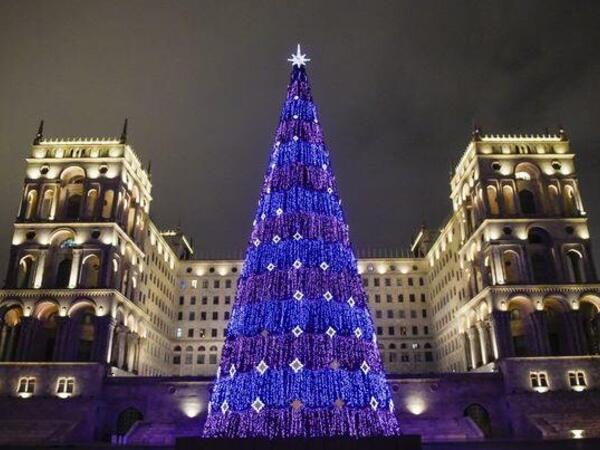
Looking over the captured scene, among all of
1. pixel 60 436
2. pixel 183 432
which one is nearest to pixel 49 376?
pixel 60 436

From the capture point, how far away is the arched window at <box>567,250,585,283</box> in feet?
185

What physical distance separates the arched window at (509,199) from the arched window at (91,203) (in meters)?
43.4

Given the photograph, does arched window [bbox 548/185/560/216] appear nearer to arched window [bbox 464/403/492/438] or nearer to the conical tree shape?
arched window [bbox 464/403/492/438]

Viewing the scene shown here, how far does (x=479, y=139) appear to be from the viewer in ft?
203

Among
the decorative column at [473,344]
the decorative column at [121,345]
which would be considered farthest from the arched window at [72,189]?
the decorative column at [473,344]

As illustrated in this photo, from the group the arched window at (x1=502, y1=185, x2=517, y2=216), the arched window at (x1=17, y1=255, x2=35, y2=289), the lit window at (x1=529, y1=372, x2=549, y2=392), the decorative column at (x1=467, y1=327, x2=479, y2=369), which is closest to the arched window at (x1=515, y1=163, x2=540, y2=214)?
the arched window at (x1=502, y1=185, x2=517, y2=216)

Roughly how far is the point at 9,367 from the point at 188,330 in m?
37.7

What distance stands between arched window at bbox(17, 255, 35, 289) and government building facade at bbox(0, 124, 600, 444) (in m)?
0.18

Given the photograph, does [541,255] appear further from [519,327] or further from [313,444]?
[313,444]

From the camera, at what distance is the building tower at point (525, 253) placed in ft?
178

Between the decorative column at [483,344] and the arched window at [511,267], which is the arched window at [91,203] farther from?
the arched window at [511,267]

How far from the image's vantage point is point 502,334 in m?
53.3

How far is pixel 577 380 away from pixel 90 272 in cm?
4917

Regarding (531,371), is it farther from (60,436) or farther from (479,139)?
(60,436)
